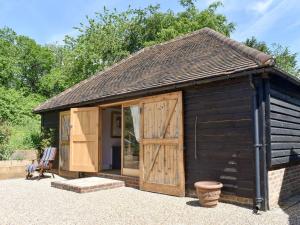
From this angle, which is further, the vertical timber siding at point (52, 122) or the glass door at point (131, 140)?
the vertical timber siding at point (52, 122)

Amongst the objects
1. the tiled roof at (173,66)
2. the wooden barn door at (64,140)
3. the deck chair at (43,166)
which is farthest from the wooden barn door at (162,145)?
the wooden barn door at (64,140)

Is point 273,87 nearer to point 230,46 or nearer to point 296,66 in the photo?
point 230,46

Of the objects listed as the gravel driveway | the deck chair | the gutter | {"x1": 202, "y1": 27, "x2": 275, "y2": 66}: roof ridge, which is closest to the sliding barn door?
the deck chair

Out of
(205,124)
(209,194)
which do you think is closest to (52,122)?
(205,124)

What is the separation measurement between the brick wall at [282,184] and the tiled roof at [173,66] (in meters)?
2.44

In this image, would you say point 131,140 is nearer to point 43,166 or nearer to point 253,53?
point 43,166

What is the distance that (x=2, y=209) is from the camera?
651 cm

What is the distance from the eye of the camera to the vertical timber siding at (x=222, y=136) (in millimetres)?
6520

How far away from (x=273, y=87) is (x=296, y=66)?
28.7 meters

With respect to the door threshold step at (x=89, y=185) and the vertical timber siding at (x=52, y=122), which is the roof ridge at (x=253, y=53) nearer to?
the door threshold step at (x=89, y=185)

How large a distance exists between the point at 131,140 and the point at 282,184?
14.8ft

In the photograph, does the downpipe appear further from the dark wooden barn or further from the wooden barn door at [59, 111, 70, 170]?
the wooden barn door at [59, 111, 70, 170]

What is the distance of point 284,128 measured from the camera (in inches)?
284

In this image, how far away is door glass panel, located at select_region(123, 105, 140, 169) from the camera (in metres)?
9.43
